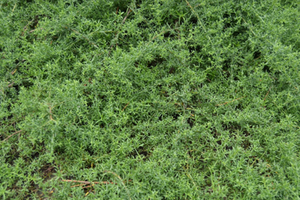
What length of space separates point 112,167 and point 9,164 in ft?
3.27

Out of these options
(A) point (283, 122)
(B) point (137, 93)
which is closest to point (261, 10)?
(A) point (283, 122)

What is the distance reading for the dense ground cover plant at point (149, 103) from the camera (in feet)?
7.66

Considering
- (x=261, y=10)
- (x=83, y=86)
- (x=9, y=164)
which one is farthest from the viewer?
(x=261, y=10)

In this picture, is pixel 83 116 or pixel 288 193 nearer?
pixel 288 193

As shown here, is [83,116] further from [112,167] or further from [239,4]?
[239,4]

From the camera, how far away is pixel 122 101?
2.72 meters

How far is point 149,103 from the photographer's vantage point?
2.85 m

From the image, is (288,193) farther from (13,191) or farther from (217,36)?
(13,191)

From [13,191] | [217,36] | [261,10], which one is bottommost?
[13,191]

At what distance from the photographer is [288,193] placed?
2230 mm

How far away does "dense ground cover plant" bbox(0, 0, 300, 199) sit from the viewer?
233 centimetres

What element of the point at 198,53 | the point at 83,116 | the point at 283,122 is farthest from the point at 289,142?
the point at 83,116

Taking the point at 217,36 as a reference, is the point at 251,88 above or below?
below

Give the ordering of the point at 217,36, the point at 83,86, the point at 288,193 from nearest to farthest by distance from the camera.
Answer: the point at 288,193 < the point at 83,86 < the point at 217,36
